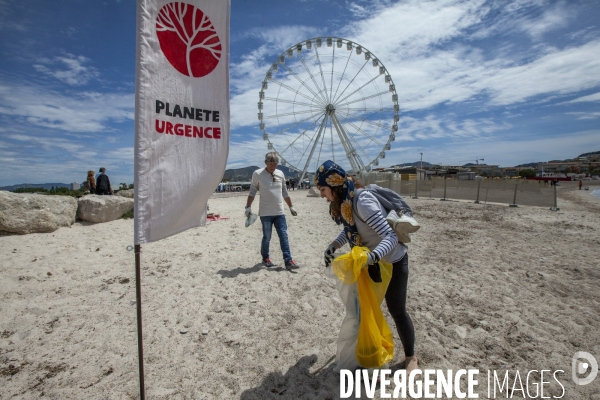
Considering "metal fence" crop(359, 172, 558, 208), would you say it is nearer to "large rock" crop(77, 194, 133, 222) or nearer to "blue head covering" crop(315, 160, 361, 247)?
"large rock" crop(77, 194, 133, 222)

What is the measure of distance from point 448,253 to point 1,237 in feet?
29.1

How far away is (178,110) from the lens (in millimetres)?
1895

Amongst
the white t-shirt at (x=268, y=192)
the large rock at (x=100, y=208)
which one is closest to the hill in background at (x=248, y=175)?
the white t-shirt at (x=268, y=192)

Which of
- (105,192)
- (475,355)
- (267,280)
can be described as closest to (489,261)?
(475,355)

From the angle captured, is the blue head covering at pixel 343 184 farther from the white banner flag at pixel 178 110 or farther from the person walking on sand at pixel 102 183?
the person walking on sand at pixel 102 183

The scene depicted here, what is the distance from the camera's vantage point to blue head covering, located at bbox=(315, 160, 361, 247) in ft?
7.30

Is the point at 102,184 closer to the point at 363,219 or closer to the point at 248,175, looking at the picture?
the point at 363,219

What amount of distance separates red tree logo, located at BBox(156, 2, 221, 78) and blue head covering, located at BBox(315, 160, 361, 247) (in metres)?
1.02

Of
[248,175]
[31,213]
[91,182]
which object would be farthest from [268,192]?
[248,175]

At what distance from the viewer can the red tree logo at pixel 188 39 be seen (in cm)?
182

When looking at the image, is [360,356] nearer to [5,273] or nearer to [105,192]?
[5,273]

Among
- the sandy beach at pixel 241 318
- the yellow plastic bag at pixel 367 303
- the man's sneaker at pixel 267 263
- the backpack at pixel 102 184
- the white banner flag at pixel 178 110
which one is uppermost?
the white banner flag at pixel 178 110

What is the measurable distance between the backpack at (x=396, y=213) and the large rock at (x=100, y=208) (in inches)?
311

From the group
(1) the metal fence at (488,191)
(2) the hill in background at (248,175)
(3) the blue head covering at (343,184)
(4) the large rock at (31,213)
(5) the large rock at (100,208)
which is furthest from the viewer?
(2) the hill in background at (248,175)
